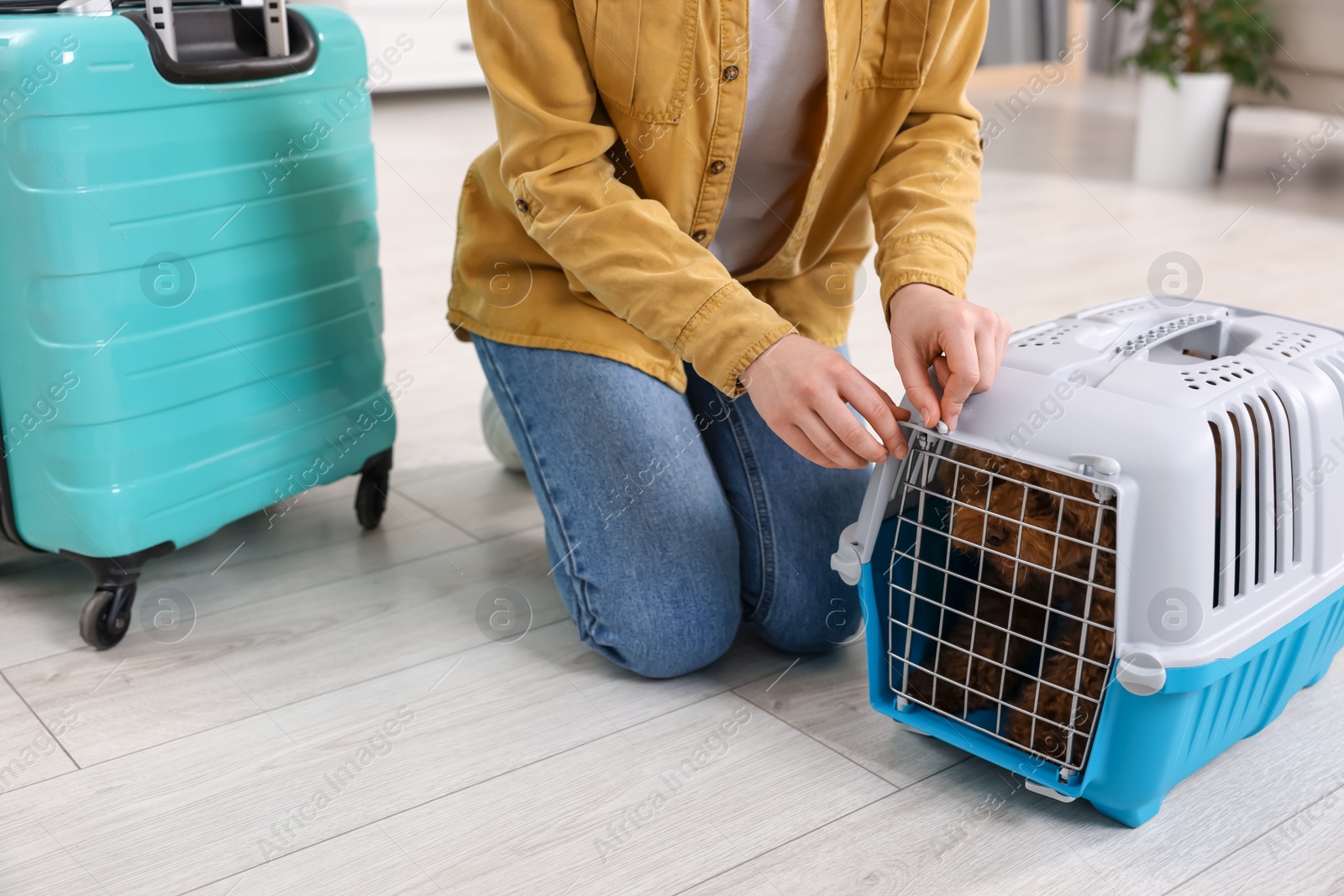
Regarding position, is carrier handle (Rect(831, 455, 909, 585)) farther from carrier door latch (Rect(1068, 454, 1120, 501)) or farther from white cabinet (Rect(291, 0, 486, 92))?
white cabinet (Rect(291, 0, 486, 92))

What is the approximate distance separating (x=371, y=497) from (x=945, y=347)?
0.70 meters

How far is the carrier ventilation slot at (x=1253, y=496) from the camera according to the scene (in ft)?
2.48

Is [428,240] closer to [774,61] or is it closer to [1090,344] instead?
[774,61]

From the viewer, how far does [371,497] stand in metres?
1.30

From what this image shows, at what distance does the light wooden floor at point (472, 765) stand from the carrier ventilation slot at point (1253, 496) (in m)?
0.19

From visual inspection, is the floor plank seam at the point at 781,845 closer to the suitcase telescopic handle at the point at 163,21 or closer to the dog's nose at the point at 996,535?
the dog's nose at the point at 996,535

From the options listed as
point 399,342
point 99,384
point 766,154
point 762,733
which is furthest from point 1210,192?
point 99,384

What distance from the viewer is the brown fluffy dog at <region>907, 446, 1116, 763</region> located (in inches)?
31.0

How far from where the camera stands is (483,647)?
3.55ft

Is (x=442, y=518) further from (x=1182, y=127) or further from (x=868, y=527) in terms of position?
(x=1182, y=127)

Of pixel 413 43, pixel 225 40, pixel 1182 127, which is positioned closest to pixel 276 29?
pixel 225 40

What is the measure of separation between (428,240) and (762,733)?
179cm

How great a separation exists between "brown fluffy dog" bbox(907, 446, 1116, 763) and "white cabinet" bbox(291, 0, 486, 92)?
371cm

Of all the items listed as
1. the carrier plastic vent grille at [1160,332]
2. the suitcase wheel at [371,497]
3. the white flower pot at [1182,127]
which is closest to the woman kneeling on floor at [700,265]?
the carrier plastic vent grille at [1160,332]
